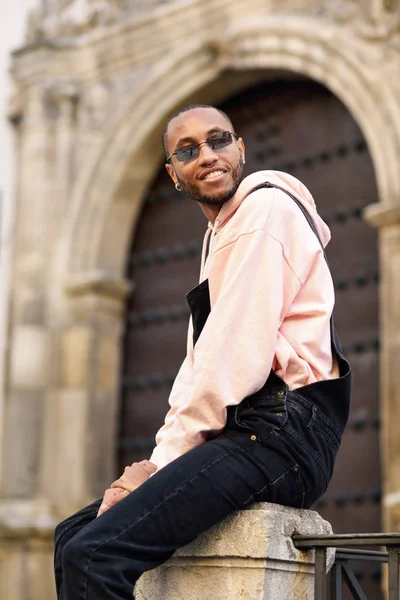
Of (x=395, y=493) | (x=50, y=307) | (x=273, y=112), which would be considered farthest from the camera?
(x=50, y=307)

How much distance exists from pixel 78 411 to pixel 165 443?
5160 mm

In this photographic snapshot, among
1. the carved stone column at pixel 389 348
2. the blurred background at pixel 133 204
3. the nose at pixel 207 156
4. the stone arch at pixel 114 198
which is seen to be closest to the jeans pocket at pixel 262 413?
the nose at pixel 207 156

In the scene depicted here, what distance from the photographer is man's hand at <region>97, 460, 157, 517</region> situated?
2.40m

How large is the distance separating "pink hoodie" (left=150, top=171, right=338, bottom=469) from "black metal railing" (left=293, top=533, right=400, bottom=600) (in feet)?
1.06

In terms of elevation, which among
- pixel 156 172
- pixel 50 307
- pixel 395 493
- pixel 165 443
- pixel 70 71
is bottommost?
pixel 395 493

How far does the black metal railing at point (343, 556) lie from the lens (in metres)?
2.31

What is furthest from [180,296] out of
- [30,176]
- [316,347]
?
[316,347]

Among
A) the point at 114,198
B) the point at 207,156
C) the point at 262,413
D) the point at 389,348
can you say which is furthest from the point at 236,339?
the point at 114,198

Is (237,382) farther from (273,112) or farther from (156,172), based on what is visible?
(156,172)

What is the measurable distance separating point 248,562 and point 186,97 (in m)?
5.47

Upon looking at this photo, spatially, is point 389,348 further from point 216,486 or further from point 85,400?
point 216,486

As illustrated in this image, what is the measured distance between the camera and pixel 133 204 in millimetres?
7883

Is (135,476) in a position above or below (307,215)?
below

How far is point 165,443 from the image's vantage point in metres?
2.45
